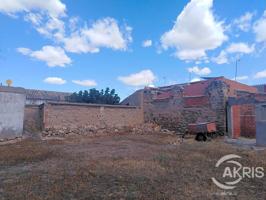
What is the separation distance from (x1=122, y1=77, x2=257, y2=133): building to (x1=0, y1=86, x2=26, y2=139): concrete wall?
10.6m

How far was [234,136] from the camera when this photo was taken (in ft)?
50.5

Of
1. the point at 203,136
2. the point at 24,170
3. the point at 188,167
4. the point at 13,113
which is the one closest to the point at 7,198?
the point at 24,170

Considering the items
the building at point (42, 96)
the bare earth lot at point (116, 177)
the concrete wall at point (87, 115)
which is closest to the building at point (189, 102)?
the concrete wall at point (87, 115)

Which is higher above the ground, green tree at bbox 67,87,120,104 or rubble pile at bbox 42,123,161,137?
green tree at bbox 67,87,120,104

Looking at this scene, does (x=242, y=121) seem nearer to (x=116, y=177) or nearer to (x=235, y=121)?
(x=235, y=121)

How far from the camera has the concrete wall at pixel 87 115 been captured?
1425 cm

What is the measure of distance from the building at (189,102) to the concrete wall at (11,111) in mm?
10638

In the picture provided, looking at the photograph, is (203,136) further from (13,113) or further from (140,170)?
(13,113)

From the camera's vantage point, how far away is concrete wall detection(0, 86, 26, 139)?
1127 centimetres

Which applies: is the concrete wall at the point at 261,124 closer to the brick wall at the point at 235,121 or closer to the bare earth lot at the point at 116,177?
the brick wall at the point at 235,121

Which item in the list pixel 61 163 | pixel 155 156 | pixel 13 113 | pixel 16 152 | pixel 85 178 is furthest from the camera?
pixel 13 113

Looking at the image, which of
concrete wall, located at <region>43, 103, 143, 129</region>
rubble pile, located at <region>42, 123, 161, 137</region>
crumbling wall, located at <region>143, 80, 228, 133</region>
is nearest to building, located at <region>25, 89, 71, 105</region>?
concrete wall, located at <region>43, 103, 143, 129</region>

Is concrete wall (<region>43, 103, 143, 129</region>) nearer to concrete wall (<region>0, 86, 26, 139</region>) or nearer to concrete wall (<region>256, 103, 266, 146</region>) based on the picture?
concrete wall (<region>0, 86, 26, 139</region>)

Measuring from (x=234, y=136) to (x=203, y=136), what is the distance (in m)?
2.99
